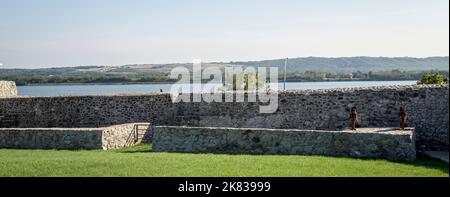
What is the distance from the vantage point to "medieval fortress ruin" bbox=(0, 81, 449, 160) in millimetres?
16422

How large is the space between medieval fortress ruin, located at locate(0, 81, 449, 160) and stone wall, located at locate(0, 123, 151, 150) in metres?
0.04

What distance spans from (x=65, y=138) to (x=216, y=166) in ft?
27.3

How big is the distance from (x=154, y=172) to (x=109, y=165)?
166cm

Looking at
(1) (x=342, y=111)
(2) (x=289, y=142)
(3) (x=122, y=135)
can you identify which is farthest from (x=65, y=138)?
(1) (x=342, y=111)

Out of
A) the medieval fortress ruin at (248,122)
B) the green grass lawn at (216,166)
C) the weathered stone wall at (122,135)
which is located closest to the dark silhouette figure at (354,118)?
the medieval fortress ruin at (248,122)

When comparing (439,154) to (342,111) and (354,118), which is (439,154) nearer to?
(354,118)

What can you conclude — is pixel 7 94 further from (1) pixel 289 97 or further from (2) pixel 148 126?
(1) pixel 289 97

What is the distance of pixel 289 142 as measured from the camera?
664 inches

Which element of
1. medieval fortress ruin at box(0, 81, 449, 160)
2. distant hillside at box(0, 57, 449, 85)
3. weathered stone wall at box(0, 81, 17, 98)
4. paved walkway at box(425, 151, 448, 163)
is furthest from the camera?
distant hillside at box(0, 57, 449, 85)

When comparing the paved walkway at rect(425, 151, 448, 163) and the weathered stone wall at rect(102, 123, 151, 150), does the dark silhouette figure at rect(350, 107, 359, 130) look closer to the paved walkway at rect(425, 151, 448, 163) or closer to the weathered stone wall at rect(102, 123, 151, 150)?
the paved walkway at rect(425, 151, 448, 163)

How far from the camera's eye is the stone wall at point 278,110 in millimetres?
18906

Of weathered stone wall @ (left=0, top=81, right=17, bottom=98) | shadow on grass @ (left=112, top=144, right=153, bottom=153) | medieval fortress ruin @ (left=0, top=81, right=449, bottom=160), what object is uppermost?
weathered stone wall @ (left=0, top=81, right=17, bottom=98)

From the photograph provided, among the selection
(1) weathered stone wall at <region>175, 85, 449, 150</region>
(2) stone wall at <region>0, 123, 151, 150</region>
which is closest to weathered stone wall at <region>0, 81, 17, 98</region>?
(2) stone wall at <region>0, 123, 151, 150</region>
